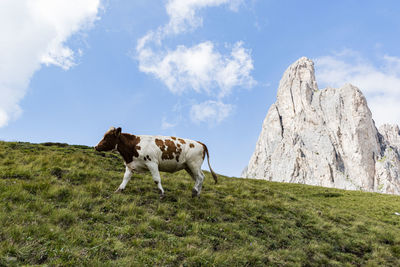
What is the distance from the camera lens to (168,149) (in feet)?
34.7

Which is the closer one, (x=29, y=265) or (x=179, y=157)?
(x=29, y=265)

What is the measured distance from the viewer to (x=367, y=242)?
36.0 ft

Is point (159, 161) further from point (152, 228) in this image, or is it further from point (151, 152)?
point (152, 228)

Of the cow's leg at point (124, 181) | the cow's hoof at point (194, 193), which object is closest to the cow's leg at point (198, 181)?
the cow's hoof at point (194, 193)

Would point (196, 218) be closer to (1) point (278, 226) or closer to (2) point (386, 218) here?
(1) point (278, 226)

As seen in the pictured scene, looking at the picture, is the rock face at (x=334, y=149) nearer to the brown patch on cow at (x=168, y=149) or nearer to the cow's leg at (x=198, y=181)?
the cow's leg at (x=198, y=181)

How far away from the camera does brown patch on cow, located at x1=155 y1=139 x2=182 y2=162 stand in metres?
10.5

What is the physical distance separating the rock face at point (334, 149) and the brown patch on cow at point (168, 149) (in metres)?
172

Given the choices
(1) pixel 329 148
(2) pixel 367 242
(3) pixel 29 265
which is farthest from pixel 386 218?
(1) pixel 329 148

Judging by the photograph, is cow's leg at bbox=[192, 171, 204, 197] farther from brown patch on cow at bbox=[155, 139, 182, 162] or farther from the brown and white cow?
brown patch on cow at bbox=[155, 139, 182, 162]

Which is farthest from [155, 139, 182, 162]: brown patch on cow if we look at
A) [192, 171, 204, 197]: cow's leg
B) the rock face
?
A: the rock face

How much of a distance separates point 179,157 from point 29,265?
6753mm

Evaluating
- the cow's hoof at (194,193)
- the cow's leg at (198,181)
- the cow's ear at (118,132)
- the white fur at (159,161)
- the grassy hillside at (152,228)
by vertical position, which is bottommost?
the grassy hillside at (152,228)

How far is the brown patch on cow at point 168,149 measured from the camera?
34.5 ft
